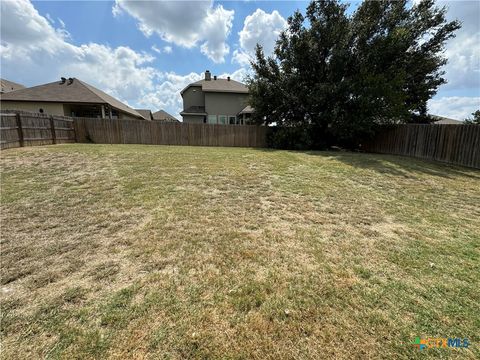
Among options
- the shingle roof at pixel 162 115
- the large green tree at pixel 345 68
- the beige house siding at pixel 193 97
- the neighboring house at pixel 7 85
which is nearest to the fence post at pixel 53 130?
the large green tree at pixel 345 68

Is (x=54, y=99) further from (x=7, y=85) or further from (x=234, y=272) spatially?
(x=234, y=272)

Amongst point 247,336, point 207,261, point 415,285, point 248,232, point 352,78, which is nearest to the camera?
point 247,336

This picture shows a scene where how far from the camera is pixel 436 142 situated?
10.2 metres

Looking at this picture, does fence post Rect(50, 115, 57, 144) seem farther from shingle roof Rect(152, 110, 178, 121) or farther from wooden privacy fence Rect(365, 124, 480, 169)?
shingle roof Rect(152, 110, 178, 121)

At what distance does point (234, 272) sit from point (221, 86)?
24.6 metres

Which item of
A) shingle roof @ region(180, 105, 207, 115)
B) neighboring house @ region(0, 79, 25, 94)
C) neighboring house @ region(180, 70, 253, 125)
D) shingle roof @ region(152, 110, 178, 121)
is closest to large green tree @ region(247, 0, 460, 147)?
neighboring house @ region(180, 70, 253, 125)

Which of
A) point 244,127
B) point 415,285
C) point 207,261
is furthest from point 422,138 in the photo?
point 207,261

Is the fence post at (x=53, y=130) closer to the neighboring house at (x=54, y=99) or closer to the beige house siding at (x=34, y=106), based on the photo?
the neighboring house at (x=54, y=99)

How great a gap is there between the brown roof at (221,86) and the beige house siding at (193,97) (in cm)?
45

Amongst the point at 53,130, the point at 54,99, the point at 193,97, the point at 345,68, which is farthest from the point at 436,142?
the point at 54,99

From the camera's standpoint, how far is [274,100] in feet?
50.0

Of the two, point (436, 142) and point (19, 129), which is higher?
point (19, 129)

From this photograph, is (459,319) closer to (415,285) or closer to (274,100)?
(415,285)

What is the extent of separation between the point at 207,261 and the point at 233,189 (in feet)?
9.03
